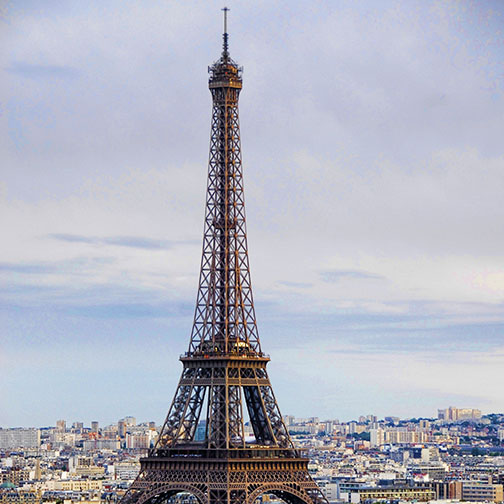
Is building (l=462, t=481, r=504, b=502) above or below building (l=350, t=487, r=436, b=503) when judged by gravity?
above

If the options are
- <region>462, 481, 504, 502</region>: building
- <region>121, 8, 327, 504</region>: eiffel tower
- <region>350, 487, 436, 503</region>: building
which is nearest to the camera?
<region>121, 8, 327, 504</region>: eiffel tower

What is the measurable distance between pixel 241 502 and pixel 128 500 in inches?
239

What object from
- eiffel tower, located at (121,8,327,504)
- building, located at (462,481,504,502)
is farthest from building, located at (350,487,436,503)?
eiffel tower, located at (121,8,327,504)

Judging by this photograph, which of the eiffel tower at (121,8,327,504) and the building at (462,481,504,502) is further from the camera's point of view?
the building at (462,481,504,502)

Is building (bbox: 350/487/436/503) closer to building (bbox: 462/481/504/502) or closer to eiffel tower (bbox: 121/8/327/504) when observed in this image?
building (bbox: 462/481/504/502)

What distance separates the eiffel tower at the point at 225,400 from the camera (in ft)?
284

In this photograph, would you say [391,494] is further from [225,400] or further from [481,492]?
[225,400]

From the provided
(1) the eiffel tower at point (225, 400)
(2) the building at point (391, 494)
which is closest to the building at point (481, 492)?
(2) the building at point (391, 494)

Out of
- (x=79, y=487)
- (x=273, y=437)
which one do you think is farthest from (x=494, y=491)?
(x=273, y=437)

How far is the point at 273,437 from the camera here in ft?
292

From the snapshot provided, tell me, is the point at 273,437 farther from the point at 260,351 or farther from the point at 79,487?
the point at 79,487

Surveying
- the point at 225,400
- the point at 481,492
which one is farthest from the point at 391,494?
the point at 225,400

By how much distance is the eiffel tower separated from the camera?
8669cm

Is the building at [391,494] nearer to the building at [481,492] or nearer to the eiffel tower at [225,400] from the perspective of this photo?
the building at [481,492]
